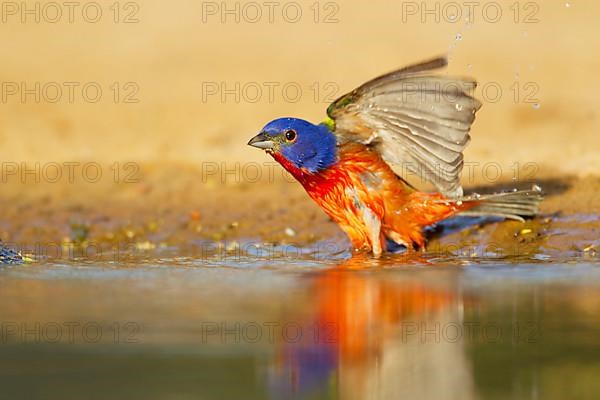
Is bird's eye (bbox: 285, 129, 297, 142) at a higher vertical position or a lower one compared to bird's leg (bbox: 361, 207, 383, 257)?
higher

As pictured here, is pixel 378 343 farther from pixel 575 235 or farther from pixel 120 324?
pixel 575 235

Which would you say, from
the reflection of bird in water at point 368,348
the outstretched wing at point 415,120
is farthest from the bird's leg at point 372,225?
the reflection of bird in water at point 368,348

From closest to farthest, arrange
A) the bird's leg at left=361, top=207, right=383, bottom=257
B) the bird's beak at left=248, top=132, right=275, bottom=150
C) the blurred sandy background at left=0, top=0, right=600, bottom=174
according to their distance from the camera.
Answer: the bird's beak at left=248, top=132, right=275, bottom=150 → the bird's leg at left=361, top=207, right=383, bottom=257 → the blurred sandy background at left=0, top=0, right=600, bottom=174

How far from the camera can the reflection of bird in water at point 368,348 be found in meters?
5.58

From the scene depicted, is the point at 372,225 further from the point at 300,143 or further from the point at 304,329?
the point at 304,329

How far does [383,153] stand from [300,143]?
646 mm

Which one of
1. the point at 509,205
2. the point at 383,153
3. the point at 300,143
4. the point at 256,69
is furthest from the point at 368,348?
the point at 256,69

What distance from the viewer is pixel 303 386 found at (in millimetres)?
5547

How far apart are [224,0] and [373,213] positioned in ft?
22.0

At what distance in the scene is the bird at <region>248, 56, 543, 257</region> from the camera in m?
8.74

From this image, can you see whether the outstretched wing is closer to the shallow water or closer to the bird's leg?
the bird's leg

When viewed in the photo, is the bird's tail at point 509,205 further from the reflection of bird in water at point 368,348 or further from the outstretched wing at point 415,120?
the reflection of bird in water at point 368,348

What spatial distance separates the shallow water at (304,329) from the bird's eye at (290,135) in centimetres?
85

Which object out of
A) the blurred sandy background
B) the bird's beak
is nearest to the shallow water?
the bird's beak
